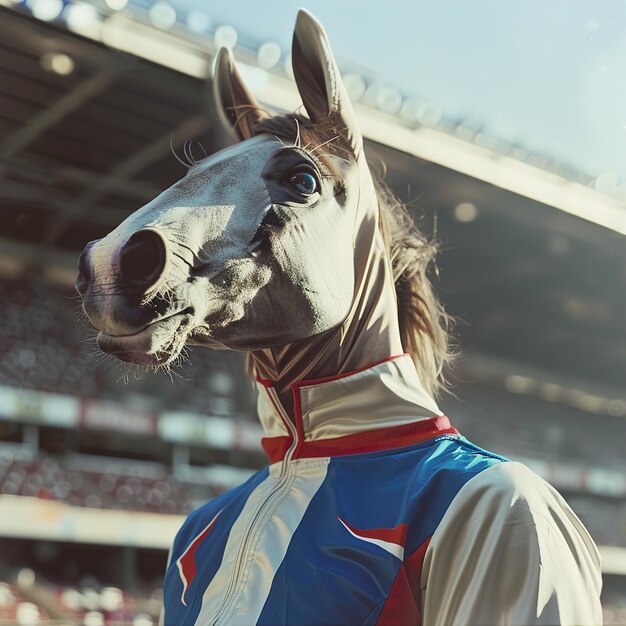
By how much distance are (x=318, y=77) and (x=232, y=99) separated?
0.14 meters

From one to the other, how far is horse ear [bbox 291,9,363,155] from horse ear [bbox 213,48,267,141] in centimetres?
9

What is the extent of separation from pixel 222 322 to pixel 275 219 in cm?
8

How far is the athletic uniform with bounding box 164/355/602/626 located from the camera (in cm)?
45

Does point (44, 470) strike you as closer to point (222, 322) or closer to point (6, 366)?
point (6, 366)

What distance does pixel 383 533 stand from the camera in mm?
505

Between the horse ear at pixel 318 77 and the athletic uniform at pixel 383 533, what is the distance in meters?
0.19

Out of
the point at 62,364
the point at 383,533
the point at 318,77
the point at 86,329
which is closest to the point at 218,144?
the point at 318,77

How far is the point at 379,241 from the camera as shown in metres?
0.65

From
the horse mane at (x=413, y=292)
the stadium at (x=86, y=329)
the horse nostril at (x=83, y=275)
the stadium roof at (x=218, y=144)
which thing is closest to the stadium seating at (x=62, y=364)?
the stadium at (x=86, y=329)

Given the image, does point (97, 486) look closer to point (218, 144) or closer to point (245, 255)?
point (218, 144)

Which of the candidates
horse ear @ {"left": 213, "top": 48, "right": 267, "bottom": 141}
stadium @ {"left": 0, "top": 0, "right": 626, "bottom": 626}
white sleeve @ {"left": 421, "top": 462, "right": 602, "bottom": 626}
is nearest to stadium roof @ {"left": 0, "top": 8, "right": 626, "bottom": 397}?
stadium @ {"left": 0, "top": 0, "right": 626, "bottom": 626}

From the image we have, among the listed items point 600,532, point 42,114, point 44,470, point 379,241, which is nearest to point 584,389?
point 600,532

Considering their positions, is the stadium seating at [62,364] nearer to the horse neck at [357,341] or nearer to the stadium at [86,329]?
the stadium at [86,329]

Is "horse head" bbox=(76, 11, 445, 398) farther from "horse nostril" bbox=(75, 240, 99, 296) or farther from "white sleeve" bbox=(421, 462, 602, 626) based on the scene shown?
"white sleeve" bbox=(421, 462, 602, 626)
